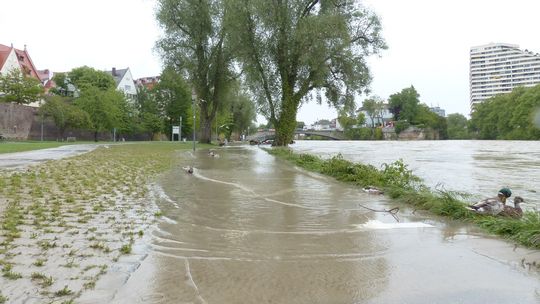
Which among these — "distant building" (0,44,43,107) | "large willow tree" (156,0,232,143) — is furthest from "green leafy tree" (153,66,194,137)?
"large willow tree" (156,0,232,143)

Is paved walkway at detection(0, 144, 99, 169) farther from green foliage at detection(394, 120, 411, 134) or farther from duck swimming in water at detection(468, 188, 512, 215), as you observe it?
green foliage at detection(394, 120, 411, 134)

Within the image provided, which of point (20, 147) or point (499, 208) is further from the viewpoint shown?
point (20, 147)

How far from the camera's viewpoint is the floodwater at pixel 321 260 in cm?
387

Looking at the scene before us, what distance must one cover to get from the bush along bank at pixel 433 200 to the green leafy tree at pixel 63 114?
50.9 metres

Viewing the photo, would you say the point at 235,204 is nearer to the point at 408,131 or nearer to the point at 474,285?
the point at 474,285

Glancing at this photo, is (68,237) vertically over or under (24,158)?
under

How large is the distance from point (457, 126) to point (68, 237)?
13906 cm

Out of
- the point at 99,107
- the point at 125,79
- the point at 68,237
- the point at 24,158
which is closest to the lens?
the point at 68,237

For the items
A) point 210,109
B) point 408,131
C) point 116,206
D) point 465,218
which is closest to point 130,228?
point 116,206

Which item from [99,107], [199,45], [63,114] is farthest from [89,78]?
[199,45]

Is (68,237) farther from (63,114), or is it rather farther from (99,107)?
(99,107)

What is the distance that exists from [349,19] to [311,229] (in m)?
30.9

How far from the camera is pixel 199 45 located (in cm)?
4375

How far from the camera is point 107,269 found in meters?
4.43
